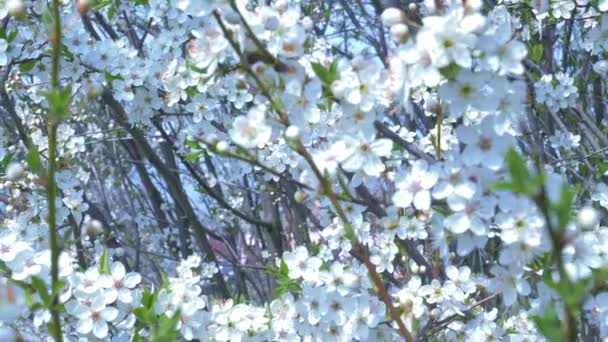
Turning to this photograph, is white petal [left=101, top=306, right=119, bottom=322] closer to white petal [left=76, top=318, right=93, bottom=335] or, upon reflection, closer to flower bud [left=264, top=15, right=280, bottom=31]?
→ white petal [left=76, top=318, right=93, bottom=335]

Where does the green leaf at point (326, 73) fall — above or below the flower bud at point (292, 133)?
above

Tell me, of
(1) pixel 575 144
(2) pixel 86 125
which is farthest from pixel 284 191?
(2) pixel 86 125

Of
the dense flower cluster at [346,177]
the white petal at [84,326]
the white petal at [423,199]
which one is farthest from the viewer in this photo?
the white petal at [84,326]

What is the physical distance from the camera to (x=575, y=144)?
12.3 ft

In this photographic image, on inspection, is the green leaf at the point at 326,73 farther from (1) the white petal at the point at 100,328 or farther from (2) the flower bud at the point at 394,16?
(1) the white petal at the point at 100,328

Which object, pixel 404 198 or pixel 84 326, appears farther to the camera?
pixel 84 326

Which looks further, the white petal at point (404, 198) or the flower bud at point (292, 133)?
the white petal at point (404, 198)

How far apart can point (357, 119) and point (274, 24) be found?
279 millimetres

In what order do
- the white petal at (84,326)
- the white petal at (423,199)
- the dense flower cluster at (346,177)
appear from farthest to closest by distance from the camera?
the white petal at (84,326) → the white petal at (423,199) → the dense flower cluster at (346,177)

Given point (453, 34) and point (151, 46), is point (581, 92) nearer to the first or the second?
point (151, 46)

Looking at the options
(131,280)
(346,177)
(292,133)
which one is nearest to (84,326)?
(131,280)

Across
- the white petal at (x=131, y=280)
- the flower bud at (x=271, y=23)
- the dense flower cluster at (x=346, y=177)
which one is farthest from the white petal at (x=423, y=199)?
the white petal at (x=131, y=280)

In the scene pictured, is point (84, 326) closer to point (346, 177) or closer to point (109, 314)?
point (109, 314)

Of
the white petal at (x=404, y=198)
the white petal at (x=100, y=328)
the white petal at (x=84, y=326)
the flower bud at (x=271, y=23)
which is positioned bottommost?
the white petal at (x=100, y=328)
